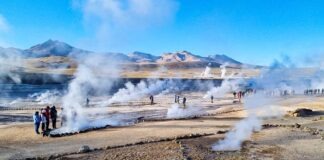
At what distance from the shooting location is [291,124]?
3042 centimetres

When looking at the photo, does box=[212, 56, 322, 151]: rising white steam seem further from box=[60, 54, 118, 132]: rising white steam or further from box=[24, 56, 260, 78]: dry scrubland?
box=[24, 56, 260, 78]: dry scrubland

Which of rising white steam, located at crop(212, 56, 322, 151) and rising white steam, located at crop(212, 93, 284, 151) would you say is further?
rising white steam, located at crop(212, 56, 322, 151)

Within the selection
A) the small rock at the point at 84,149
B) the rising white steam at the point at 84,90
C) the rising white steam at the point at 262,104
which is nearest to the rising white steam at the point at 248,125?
the rising white steam at the point at 262,104

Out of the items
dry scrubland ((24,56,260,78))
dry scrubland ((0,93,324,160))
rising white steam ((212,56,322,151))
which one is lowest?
dry scrubland ((0,93,324,160))

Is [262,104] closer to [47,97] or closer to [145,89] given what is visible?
[47,97]

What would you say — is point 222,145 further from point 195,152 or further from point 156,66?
point 156,66

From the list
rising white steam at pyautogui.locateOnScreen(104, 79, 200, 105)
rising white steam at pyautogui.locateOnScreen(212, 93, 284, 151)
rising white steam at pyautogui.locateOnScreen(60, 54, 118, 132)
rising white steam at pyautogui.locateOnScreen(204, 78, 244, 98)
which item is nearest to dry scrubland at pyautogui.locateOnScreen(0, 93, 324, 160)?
rising white steam at pyautogui.locateOnScreen(212, 93, 284, 151)

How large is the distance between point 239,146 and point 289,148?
2496 mm

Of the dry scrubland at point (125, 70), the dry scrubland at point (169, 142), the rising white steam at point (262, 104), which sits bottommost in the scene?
the dry scrubland at point (169, 142)

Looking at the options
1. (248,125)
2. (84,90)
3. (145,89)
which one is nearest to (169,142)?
(248,125)

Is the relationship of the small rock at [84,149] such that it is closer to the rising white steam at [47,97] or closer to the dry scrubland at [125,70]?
the rising white steam at [47,97]

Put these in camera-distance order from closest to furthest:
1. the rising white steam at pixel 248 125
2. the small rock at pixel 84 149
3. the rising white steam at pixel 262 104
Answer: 1. the small rock at pixel 84 149
2. the rising white steam at pixel 248 125
3. the rising white steam at pixel 262 104

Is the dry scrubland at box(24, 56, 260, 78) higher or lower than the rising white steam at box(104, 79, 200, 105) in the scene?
higher

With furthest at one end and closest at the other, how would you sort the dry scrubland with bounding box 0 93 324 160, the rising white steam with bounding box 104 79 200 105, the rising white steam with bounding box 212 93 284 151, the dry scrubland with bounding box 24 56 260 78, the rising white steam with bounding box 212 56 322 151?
the dry scrubland with bounding box 24 56 260 78
the rising white steam with bounding box 104 79 200 105
the rising white steam with bounding box 212 56 322 151
the rising white steam with bounding box 212 93 284 151
the dry scrubland with bounding box 0 93 324 160
